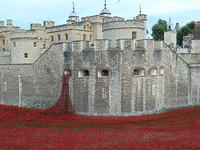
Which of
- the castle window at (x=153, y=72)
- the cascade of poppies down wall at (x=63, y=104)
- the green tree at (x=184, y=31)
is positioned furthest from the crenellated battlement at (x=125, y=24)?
the green tree at (x=184, y=31)

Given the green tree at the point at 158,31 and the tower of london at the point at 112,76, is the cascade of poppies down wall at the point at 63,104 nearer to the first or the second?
the tower of london at the point at 112,76

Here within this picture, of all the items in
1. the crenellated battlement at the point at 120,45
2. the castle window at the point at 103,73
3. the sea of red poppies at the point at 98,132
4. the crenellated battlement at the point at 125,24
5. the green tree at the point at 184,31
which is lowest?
the sea of red poppies at the point at 98,132

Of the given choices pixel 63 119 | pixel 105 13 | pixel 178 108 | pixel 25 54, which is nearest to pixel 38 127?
pixel 63 119

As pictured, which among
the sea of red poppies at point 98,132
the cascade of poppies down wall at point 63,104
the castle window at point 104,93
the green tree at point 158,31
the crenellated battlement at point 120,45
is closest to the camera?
the sea of red poppies at point 98,132

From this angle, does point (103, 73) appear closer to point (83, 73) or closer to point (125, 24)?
point (83, 73)

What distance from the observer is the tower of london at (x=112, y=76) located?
23031 millimetres

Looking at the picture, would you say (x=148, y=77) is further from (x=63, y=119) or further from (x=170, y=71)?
(x=63, y=119)

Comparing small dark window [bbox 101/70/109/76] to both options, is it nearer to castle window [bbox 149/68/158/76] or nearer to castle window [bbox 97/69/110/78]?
castle window [bbox 97/69/110/78]

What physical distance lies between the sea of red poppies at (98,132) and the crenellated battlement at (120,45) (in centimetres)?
562

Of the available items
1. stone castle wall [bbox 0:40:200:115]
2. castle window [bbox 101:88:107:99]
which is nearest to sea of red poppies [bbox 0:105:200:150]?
stone castle wall [bbox 0:40:200:115]

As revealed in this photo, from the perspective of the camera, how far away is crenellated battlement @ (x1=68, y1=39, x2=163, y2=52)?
904 inches

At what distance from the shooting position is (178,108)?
26.9m

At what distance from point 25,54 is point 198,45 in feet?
72.0

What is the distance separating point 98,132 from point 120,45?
8.48 metres
